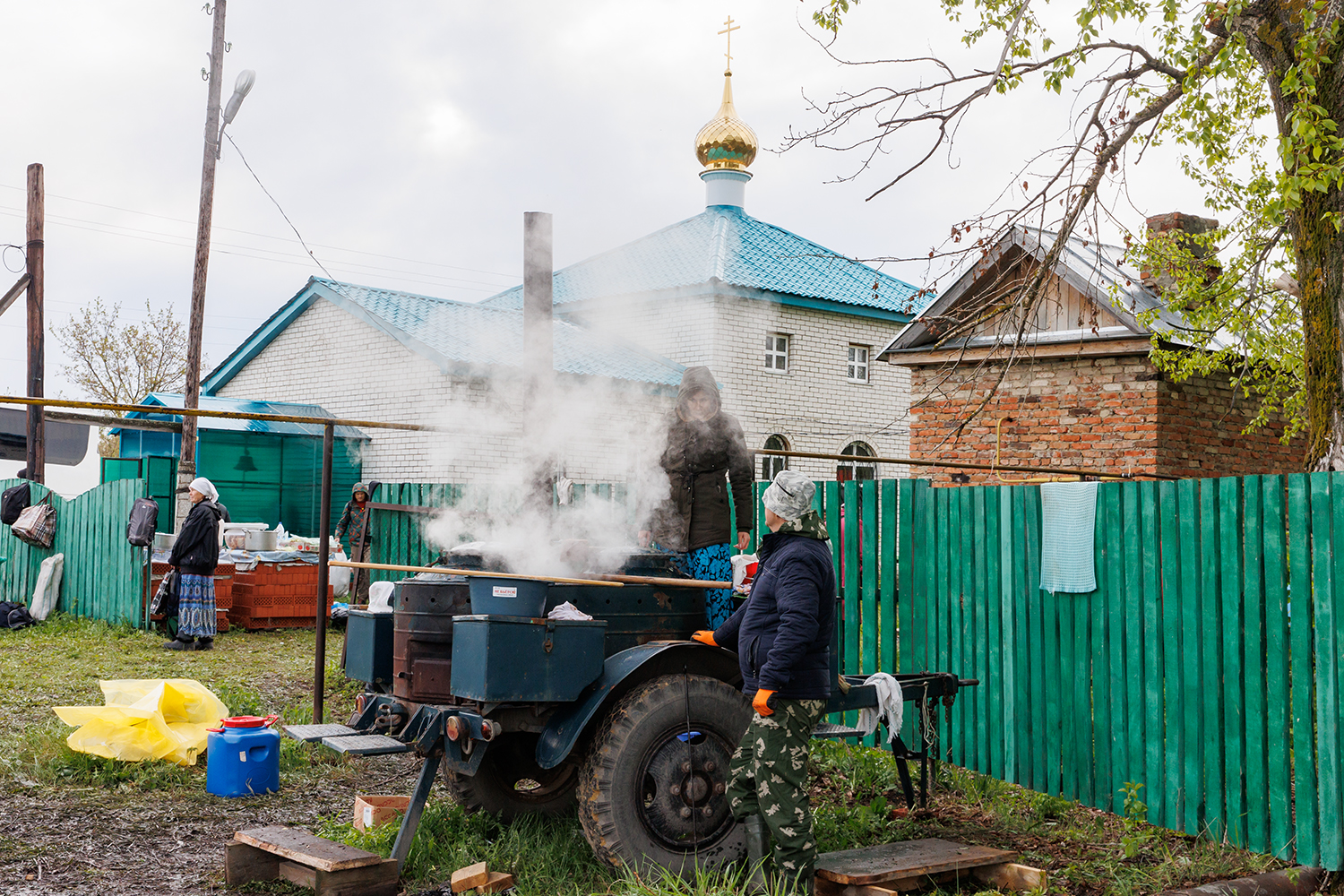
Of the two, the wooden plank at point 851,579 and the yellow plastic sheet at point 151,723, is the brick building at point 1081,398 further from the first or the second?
the yellow plastic sheet at point 151,723

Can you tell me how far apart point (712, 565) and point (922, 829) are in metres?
1.69

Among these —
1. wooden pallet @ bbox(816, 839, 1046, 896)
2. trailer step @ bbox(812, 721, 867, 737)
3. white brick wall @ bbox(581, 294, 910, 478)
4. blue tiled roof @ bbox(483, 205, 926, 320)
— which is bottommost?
wooden pallet @ bbox(816, 839, 1046, 896)

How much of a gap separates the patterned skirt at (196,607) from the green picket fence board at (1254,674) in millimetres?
9708

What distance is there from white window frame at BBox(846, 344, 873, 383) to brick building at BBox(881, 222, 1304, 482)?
978cm

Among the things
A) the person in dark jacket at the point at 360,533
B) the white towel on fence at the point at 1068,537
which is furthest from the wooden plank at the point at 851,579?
the person in dark jacket at the point at 360,533

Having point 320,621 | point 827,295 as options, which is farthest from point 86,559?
point 827,295

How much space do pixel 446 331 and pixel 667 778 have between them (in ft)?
49.2

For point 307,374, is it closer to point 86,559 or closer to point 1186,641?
point 86,559

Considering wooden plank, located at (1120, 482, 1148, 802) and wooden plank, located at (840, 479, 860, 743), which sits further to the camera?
wooden plank, located at (840, 479, 860, 743)

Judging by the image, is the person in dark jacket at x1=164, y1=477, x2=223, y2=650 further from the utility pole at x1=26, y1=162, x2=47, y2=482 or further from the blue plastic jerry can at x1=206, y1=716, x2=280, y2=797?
the utility pole at x1=26, y1=162, x2=47, y2=482

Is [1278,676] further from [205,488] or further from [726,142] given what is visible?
[726,142]

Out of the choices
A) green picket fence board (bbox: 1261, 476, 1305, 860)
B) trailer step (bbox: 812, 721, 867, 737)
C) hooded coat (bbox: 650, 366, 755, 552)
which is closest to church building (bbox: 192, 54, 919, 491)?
hooded coat (bbox: 650, 366, 755, 552)

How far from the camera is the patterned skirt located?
1123 cm

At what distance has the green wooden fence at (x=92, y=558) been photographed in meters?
12.4
